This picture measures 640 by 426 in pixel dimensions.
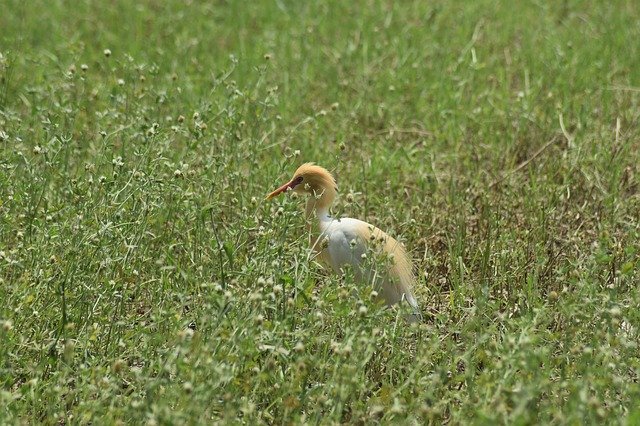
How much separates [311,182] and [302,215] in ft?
0.48

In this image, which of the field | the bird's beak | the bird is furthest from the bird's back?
the bird's beak

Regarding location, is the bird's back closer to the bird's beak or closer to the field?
the field

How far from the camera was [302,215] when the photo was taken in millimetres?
5223

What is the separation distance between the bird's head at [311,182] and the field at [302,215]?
0.18 meters

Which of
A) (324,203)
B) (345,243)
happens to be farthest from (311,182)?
(345,243)

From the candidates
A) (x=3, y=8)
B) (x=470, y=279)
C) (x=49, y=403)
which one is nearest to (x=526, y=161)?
(x=470, y=279)

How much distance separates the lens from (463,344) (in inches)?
179

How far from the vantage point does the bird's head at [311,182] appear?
5.20 metres

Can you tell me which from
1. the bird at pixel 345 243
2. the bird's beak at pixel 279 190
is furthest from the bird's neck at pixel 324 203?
the bird's beak at pixel 279 190

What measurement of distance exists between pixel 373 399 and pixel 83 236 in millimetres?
1155

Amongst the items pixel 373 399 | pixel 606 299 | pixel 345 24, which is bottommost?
pixel 345 24

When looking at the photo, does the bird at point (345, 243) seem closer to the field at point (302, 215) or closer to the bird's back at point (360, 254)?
the bird's back at point (360, 254)

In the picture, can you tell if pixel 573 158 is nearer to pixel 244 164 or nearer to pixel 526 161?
pixel 526 161

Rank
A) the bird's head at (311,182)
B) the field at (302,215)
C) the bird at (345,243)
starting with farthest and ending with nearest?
the bird's head at (311,182) → the bird at (345,243) → the field at (302,215)
